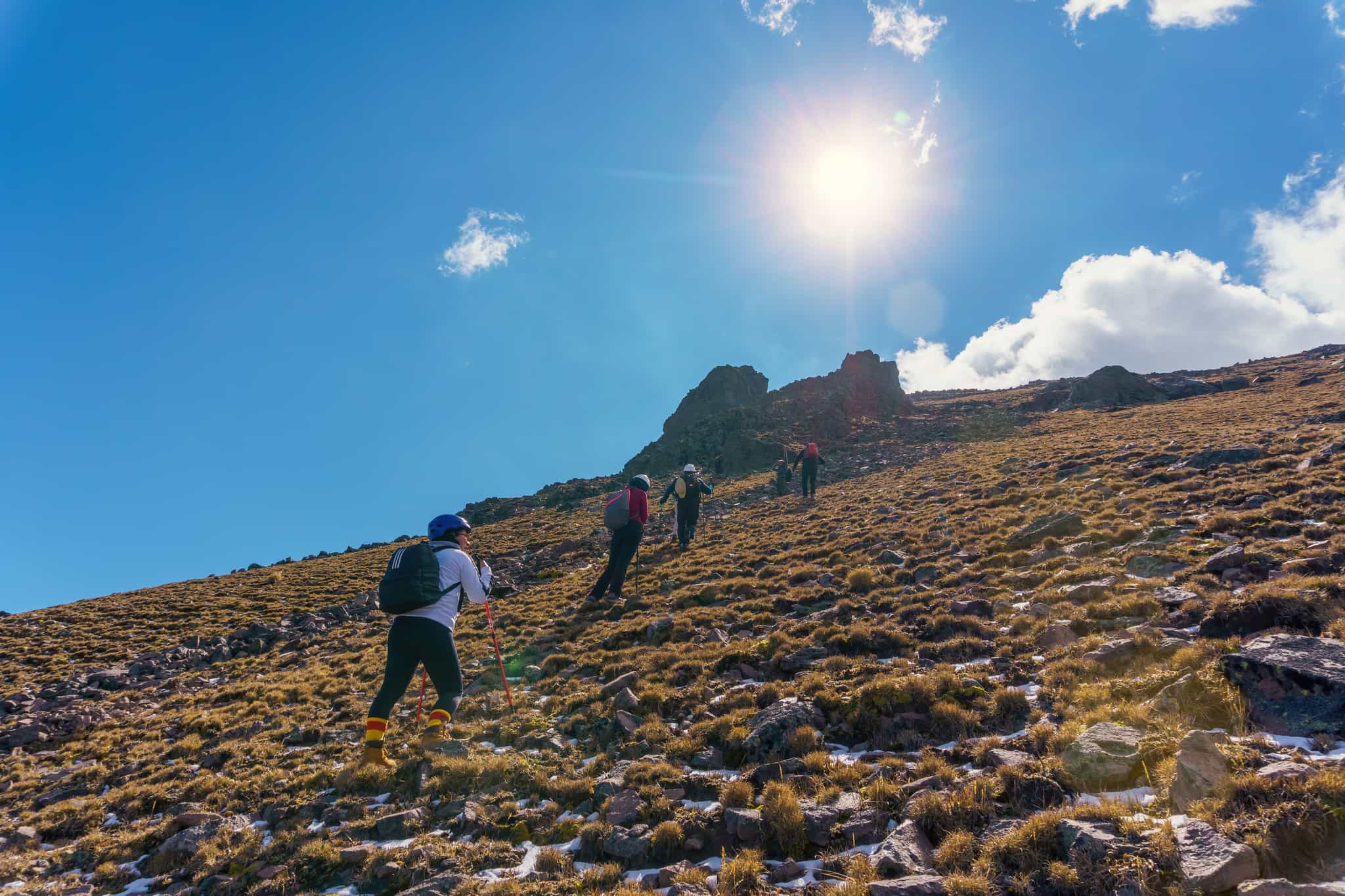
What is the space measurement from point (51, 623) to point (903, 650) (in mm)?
35153

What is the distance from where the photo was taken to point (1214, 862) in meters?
3.54

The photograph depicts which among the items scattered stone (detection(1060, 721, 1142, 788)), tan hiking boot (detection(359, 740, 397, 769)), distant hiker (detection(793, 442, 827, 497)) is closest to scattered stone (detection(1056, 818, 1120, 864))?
scattered stone (detection(1060, 721, 1142, 788))

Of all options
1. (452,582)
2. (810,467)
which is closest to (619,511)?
(452,582)

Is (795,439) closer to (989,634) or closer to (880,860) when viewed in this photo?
(989,634)

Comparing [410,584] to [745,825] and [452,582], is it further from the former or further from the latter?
[745,825]

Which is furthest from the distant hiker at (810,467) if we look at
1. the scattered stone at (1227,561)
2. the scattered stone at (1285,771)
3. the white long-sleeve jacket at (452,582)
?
the scattered stone at (1285,771)

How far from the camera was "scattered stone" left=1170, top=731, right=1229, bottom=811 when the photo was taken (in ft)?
14.1

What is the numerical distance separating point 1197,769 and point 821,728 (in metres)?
3.64

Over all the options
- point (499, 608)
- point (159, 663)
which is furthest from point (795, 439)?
point (159, 663)

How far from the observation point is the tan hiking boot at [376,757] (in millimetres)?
7883

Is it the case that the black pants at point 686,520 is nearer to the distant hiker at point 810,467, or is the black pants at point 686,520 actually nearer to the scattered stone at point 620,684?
the distant hiker at point 810,467

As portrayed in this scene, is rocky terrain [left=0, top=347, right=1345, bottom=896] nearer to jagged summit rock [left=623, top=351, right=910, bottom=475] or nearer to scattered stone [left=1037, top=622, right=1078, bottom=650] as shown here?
scattered stone [left=1037, top=622, right=1078, bottom=650]

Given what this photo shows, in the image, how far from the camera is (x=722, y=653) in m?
10.2

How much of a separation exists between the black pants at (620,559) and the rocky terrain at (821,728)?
2.51 ft
